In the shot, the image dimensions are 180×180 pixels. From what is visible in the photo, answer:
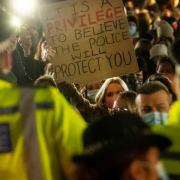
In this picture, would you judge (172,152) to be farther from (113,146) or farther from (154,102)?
(154,102)

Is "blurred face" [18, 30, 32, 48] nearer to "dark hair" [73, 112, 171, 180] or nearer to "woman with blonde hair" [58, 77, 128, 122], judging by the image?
"woman with blonde hair" [58, 77, 128, 122]

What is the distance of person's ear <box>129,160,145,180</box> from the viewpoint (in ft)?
7.54

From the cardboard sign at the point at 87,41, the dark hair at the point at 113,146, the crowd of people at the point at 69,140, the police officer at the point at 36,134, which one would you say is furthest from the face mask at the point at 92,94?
the dark hair at the point at 113,146

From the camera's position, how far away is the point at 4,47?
276cm

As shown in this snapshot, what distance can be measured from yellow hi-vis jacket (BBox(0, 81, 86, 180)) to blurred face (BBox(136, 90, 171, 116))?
7.20ft

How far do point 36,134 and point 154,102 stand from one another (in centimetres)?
239

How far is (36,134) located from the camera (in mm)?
2559

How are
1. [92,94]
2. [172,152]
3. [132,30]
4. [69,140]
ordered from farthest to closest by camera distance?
[132,30] < [92,94] < [172,152] < [69,140]

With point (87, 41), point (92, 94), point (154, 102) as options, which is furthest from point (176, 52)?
point (92, 94)

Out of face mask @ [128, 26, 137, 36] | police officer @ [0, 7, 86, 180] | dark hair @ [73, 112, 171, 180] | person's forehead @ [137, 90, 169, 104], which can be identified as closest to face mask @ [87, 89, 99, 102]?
person's forehead @ [137, 90, 169, 104]

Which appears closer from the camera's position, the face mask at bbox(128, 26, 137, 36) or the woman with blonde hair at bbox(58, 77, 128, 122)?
the woman with blonde hair at bbox(58, 77, 128, 122)

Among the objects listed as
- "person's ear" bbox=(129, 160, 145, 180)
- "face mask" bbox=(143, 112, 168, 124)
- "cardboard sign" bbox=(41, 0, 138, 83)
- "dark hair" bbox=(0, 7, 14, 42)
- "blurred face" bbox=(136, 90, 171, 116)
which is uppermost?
"cardboard sign" bbox=(41, 0, 138, 83)

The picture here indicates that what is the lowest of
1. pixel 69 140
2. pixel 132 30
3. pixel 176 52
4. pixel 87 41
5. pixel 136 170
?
pixel 136 170

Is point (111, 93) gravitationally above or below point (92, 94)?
below
